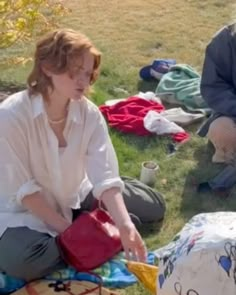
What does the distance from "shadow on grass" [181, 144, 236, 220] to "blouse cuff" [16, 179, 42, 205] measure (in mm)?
1154

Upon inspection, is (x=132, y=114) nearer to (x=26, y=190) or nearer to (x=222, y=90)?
(x=222, y=90)

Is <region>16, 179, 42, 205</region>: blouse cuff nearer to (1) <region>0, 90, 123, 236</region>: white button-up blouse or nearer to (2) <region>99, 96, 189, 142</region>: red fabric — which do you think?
(1) <region>0, 90, 123, 236</region>: white button-up blouse

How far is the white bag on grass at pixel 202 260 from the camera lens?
2.83 m

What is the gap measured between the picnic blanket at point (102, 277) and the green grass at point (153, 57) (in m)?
0.07

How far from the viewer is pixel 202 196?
498 centimetres

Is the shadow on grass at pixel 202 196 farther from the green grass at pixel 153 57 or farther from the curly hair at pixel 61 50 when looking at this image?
the curly hair at pixel 61 50

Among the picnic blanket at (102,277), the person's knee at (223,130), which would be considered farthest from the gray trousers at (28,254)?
the person's knee at (223,130)

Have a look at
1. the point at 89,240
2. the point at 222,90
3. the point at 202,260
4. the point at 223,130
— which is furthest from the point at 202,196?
the point at 202,260

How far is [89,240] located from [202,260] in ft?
3.64

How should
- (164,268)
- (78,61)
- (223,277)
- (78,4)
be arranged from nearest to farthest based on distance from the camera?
(223,277), (164,268), (78,61), (78,4)

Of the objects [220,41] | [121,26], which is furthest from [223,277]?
→ [121,26]

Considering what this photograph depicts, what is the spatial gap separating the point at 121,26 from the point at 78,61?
4623mm

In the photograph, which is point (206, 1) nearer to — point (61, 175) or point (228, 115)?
point (228, 115)

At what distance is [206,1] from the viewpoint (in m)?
9.22
